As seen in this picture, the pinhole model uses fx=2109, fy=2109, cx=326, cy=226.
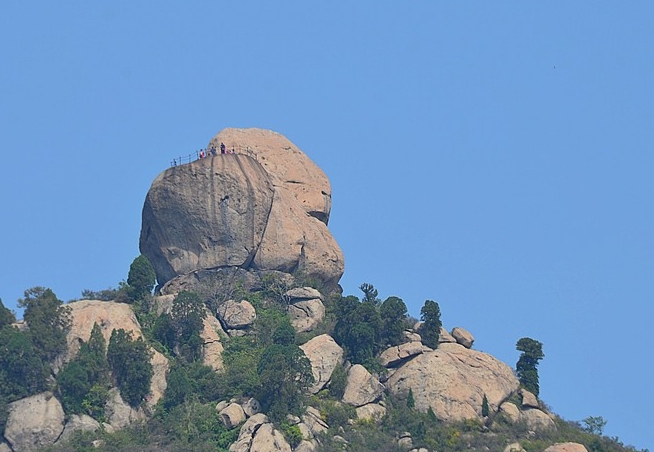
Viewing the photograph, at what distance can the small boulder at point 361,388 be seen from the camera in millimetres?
123456

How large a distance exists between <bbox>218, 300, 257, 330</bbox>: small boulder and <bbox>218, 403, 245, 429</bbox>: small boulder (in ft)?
39.3

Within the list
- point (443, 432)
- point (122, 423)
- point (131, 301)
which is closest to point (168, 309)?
point (131, 301)

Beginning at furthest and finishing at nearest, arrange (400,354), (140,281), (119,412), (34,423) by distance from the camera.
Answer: (140,281), (400,354), (119,412), (34,423)

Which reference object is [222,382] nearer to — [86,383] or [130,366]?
[130,366]

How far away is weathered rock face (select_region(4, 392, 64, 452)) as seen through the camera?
11812cm

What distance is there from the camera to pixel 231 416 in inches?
4710

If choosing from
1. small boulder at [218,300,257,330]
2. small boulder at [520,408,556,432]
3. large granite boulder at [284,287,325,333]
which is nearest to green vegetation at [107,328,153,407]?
small boulder at [218,300,257,330]

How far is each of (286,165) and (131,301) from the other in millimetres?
16280

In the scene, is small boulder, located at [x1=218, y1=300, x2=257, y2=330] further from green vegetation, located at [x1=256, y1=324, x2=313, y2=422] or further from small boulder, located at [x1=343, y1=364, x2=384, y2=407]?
small boulder, located at [x1=343, y1=364, x2=384, y2=407]

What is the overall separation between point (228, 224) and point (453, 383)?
1927 centimetres

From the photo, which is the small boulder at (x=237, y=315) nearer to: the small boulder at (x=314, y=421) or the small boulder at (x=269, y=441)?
the small boulder at (x=314, y=421)

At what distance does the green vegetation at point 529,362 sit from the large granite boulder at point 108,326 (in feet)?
72.3

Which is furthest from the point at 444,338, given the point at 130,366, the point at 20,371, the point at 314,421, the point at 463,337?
the point at 20,371

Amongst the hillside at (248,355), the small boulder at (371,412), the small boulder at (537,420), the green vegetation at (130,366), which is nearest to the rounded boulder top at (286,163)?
the hillside at (248,355)
